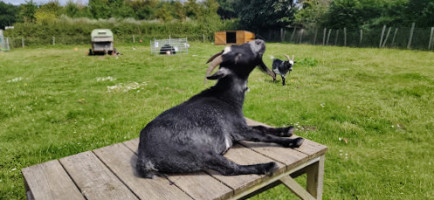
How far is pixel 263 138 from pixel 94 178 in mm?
1601

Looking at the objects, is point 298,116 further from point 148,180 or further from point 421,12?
point 421,12

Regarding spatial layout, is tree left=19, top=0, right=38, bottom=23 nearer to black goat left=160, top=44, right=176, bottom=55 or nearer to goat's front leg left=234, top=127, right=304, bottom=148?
black goat left=160, top=44, right=176, bottom=55

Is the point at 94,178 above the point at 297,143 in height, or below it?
below

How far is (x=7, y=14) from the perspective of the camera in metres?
85.7

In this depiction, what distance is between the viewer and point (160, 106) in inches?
259

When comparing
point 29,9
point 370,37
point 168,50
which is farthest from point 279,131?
point 29,9

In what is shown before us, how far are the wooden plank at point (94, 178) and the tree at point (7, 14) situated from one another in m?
105

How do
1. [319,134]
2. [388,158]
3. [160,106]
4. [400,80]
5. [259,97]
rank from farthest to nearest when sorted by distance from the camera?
[400,80], [259,97], [160,106], [319,134], [388,158]

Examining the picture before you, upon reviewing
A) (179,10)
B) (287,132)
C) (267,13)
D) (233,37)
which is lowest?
(287,132)

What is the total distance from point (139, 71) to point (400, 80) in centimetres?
977

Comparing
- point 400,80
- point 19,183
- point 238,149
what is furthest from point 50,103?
point 400,80

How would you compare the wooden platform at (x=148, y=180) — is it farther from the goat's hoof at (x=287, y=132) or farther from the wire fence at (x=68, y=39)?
the wire fence at (x=68, y=39)

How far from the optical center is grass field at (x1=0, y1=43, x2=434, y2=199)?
3770mm

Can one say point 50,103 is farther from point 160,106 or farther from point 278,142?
point 278,142
